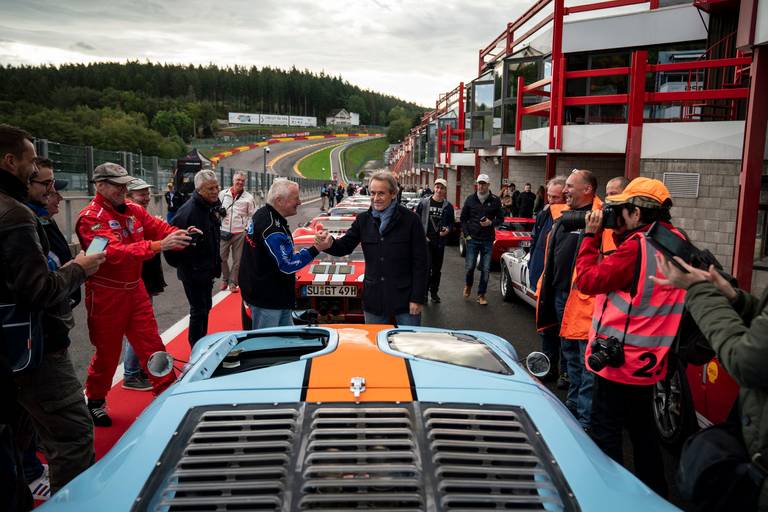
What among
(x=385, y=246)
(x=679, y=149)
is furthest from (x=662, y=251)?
(x=679, y=149)

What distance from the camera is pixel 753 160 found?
7133mm

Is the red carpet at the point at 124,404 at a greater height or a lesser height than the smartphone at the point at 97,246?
lesser

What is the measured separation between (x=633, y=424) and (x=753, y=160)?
5.41 meters

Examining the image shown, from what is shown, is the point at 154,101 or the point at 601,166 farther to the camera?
the point at 154,101

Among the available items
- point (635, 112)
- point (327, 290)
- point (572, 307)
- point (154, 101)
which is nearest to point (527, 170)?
point (635, 112)

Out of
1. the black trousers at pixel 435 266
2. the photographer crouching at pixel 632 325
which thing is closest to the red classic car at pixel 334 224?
the black trousers at pixel 435 266

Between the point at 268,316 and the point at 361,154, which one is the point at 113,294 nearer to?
the point at 268,316

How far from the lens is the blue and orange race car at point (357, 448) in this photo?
1714 mm

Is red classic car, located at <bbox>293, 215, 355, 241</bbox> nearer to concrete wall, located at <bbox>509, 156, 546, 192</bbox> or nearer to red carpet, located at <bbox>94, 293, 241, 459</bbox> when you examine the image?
red carpet, located at <bbox>94, 293, 241, 459</bbox>

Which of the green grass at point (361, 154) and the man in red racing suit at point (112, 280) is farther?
the green grass at point (361, 154)

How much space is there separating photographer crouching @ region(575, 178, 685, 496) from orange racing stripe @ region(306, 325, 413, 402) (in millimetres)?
1311

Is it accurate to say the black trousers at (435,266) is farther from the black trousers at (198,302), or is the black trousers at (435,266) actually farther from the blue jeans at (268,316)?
the blue jeans at (268,316)

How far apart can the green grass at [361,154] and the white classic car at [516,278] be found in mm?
97042

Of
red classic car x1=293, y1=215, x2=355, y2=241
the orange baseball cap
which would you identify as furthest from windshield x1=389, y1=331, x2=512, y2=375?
red classic car x1=293, y1=215, x2=355, y2=241
